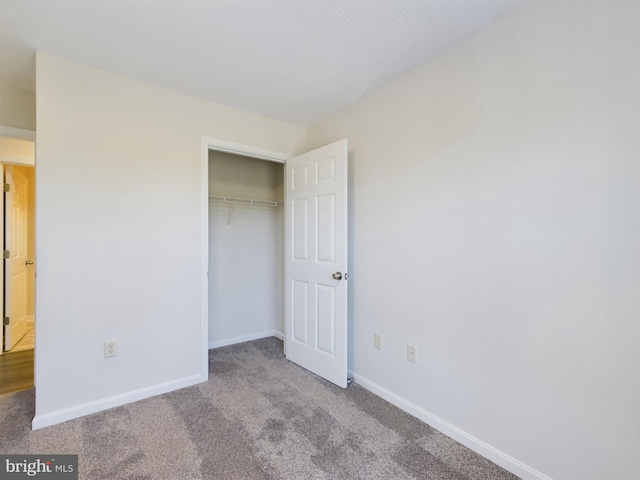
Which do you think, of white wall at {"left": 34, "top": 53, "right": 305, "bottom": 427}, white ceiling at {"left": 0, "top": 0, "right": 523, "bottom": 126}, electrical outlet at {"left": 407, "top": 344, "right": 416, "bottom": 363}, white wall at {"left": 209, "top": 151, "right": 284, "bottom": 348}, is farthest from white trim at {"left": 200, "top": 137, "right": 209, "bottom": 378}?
electrical outlet at {"left": 407, "top": 344, "right": 416, "bottom": 363}

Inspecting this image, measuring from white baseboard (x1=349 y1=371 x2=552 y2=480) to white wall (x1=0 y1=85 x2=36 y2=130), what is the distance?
3.42m

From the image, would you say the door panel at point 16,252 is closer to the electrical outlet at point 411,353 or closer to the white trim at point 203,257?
the white trim at point 203,257

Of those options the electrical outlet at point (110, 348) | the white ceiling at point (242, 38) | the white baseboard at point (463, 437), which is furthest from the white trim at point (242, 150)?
the white baseboard at point (463, 437)

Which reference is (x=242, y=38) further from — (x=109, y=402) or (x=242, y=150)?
(x=109, y=402)

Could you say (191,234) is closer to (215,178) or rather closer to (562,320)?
(215,178)

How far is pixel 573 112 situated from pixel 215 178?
3.03 metres

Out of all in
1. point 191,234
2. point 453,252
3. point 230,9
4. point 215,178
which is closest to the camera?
point 230,9

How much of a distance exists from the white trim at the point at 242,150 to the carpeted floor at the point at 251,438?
202 centimetres

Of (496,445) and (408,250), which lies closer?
(496,445)

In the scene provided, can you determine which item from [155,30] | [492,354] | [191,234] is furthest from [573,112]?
[191,234]

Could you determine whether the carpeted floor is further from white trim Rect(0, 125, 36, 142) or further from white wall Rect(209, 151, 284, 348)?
white trim Rect(0, 125, 36, 142)

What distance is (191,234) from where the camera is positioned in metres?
2.47

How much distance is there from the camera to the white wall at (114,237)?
1.94 metres

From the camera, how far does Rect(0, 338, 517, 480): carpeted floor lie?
1544 mm
